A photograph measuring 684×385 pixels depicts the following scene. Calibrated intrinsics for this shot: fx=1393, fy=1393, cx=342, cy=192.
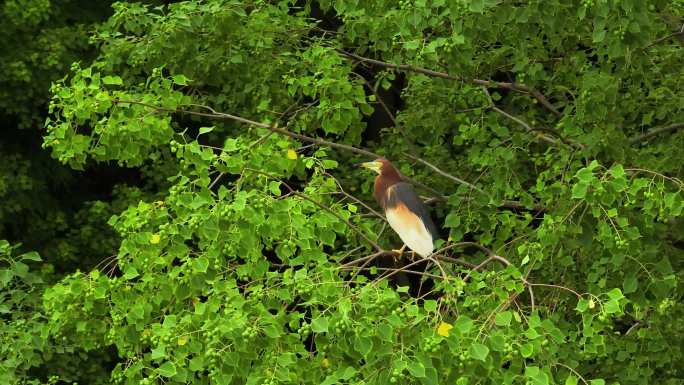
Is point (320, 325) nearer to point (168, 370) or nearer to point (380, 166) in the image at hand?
point (168, 370)

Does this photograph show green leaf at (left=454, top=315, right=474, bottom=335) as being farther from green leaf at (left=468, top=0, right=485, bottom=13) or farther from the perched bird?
the perched bird

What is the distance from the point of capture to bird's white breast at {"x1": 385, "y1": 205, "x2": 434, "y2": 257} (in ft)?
26.9

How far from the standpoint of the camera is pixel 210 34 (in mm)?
10031

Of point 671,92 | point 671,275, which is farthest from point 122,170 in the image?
point 671,275

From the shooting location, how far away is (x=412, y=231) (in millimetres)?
8266

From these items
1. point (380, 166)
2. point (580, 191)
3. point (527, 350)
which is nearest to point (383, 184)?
point (380, 166)

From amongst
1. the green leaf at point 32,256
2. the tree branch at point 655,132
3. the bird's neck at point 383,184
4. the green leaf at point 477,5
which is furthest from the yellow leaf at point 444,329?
the tree branch at point 655,132

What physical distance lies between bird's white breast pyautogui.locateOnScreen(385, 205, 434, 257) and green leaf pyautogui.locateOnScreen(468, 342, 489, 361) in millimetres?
2592

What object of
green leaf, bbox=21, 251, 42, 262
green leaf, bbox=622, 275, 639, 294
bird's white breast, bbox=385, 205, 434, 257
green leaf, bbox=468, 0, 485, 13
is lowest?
green leaf, bbox=21, 251, 42, 262

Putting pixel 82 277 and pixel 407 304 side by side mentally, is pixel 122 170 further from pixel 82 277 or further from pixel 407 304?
pixel 407 304

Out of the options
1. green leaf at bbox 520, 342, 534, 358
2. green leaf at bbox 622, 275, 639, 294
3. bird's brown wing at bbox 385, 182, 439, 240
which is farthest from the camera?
bird's brown wing at bbox 385, 182, 439, 240

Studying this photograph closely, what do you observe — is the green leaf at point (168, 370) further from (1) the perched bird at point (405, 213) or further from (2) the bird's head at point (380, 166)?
(2) the bird's head at point (380, 166)

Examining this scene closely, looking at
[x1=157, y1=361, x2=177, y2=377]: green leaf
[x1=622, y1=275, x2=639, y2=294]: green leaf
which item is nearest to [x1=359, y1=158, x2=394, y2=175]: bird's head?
[x1=622, y1=275, x2=639, y2=294]: green leaf

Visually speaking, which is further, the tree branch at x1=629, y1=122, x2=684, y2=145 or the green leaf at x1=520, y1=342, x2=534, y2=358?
the tree branch at x1=629, y1=122, x2=684, y2=145
